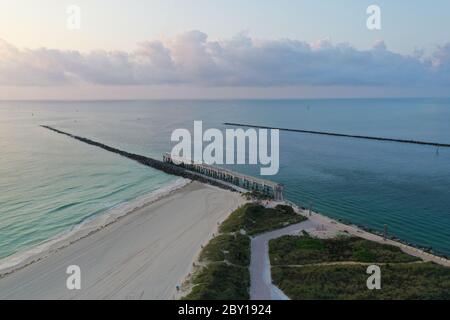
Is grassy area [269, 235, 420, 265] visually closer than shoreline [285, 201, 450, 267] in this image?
Yes

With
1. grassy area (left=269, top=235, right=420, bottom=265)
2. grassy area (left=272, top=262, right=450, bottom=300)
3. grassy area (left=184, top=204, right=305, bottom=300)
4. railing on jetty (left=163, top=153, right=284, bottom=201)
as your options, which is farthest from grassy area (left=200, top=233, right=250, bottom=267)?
railing on jetty (left=163, top=153, right=284, bottom=201)

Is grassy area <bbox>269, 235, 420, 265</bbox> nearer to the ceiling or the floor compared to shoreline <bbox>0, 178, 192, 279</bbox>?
nearer to the ceiling

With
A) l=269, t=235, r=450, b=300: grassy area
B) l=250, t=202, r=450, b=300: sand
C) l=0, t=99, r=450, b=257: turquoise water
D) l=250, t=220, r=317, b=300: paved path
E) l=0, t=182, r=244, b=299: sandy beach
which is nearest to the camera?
l=269, t=235, r=450, b=300: grassy area

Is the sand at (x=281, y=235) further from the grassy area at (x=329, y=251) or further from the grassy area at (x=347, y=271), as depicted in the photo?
the grassy area at (x=329, y=251)

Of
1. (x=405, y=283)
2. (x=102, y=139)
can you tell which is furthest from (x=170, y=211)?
(x=102, y=139)

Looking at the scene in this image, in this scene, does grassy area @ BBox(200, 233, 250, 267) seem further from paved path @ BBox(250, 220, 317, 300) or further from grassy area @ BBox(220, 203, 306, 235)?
grassy area @ BBox(220, 203, 306, 235)

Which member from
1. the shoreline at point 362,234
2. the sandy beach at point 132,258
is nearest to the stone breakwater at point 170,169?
the sandy beach at point 132,258
